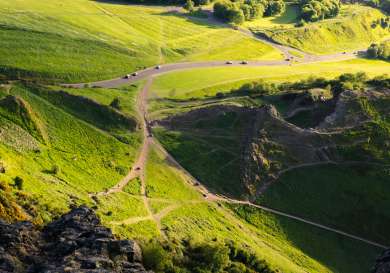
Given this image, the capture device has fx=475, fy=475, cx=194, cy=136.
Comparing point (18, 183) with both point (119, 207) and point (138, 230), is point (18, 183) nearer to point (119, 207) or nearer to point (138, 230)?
point (119, 207)

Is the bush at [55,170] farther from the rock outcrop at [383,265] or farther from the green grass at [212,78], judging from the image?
the rock outcrop at [383,265]

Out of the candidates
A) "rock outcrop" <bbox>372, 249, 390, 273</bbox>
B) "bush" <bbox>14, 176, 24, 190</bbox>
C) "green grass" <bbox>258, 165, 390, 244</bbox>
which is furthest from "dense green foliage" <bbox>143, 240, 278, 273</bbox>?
"green grass" <bbox>258, 165, 390, 244</bbox>

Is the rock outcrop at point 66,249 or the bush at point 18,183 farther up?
the bush at point 18,183

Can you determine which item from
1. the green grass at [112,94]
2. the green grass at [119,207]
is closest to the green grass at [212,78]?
the green grass at [112,94]

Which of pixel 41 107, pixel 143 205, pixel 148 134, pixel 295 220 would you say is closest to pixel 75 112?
pixel 41 107

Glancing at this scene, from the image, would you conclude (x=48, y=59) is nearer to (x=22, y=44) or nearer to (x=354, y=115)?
(x=22, y=44)

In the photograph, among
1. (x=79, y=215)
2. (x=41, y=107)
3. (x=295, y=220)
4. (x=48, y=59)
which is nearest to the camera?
(x=79, y=215)
